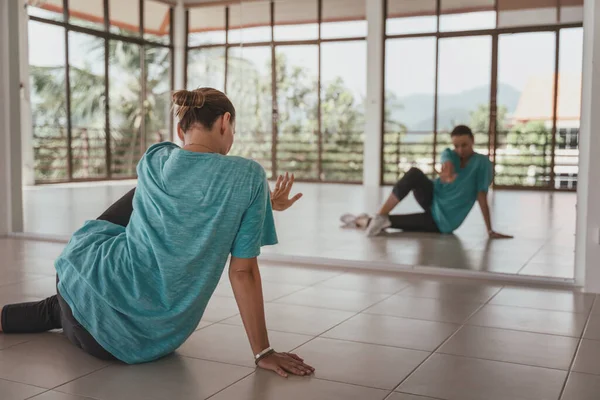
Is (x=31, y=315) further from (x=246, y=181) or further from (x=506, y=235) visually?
(x=506, y=235)

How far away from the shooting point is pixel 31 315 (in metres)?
2.27

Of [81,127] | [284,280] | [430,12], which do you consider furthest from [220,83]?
[284,280]

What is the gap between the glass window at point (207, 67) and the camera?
392 inches

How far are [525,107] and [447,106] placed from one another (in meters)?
1.39

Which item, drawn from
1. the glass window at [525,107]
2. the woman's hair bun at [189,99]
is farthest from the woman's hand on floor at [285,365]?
the glass window at [525,107]

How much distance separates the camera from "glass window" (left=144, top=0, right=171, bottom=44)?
470 inches

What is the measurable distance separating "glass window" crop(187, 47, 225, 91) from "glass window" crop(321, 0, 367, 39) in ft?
5.54

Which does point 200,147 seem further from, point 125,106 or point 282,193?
point 125,106

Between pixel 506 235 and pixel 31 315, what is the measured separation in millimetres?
3578

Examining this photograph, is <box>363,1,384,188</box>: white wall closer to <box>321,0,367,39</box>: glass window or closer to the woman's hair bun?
<box>321,0,367,39</box>: glass window

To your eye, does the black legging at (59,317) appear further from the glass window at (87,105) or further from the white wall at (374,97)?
the glass window at (87,105)

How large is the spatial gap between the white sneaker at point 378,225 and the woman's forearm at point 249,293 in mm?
3047

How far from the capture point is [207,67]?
1114 centimetres

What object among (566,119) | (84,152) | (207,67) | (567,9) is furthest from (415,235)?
(84,152)
